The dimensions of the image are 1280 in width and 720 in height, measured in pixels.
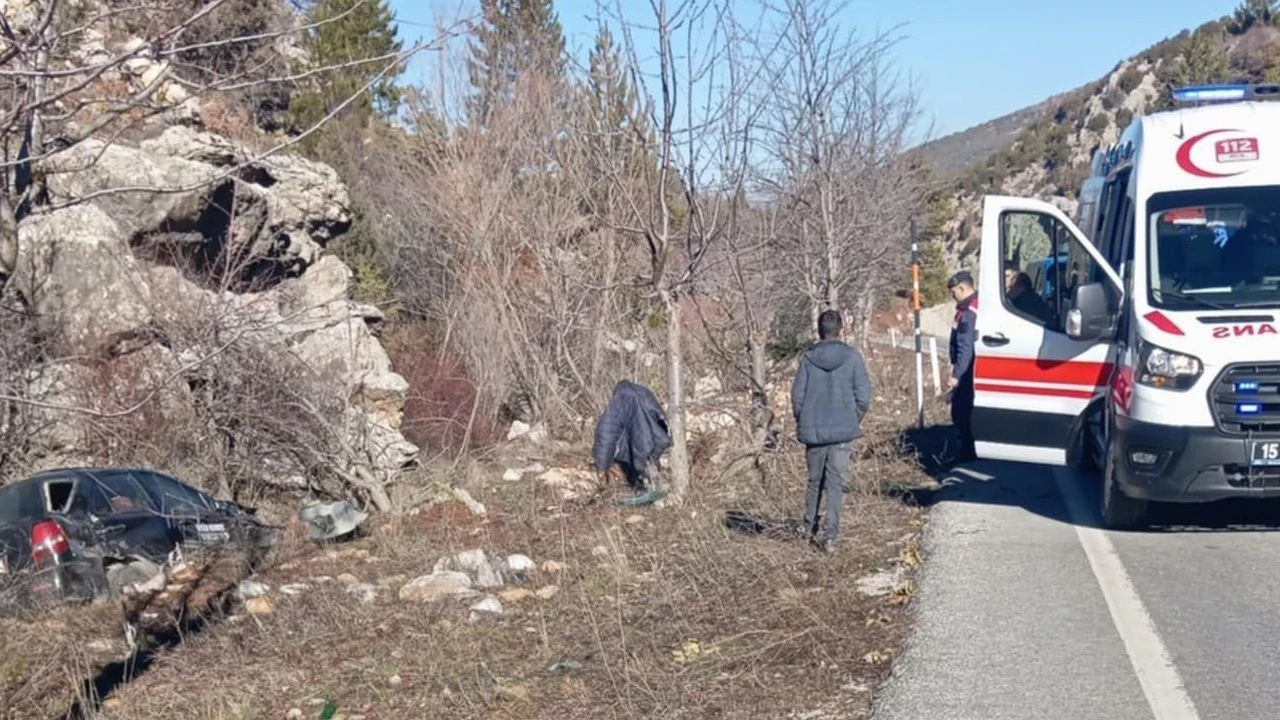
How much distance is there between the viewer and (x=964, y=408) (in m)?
13.6

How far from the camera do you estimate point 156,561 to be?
1303 centimetres

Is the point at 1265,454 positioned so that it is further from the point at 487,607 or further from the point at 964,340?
the point at 487,607

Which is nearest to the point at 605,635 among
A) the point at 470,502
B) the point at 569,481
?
the point at 470,502

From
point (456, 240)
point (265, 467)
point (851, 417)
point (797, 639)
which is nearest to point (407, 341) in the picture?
point (456, 240)

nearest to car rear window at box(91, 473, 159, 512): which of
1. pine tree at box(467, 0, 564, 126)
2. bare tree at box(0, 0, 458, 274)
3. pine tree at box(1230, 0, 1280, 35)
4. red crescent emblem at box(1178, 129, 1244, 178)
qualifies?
bare tree at box(0, 0, 458, 274)

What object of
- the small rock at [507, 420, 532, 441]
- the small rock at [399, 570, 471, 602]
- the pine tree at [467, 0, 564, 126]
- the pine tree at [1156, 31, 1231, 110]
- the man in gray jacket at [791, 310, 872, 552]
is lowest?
the small rock at [507, 420, 532, 441]

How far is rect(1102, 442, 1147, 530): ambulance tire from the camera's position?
9.91 meters

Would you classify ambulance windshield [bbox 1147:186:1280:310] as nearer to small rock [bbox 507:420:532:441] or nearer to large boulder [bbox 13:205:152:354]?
small rock [bbox 507:420:532:441]

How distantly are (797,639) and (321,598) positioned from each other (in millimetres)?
4850

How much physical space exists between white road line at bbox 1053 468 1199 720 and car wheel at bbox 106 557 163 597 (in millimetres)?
8112

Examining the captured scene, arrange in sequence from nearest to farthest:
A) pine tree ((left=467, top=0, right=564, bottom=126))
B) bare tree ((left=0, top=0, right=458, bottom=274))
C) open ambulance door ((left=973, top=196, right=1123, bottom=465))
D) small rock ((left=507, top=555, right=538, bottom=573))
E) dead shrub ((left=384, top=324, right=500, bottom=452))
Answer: bare tree ((left=0, top=0, right=458, bottom=274)) < open ambulance door ((left=973, top=196, right=1123, bottom=465)) < small rock ((left=507, top=555, right=538, bottom=573)) < dead shrub ((left=384, top=324, right=500, bottom=452)) < pine tree ((left=467, top=0, right=564, bottom=126))

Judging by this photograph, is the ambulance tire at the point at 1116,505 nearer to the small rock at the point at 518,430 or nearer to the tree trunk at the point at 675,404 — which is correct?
the tree trunk at the point at 675,404

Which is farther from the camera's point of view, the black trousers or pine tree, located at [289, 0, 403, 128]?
the black trousers

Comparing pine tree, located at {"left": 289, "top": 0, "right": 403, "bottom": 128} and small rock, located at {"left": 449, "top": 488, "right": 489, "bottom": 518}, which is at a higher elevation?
pine tree, located at {"left": 289, "top": 0, "right": 403, "bottom": 128}
